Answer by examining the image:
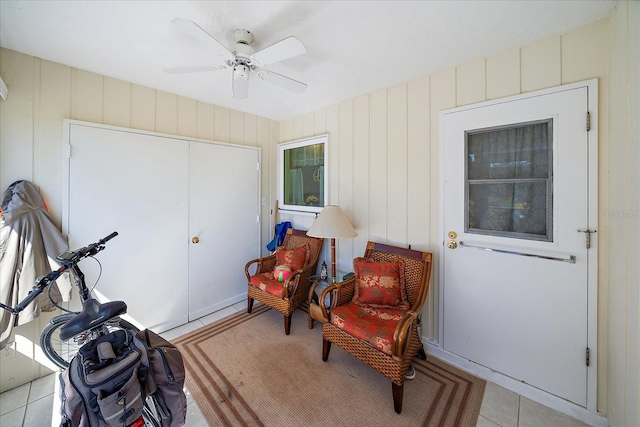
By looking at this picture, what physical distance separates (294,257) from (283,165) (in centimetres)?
142

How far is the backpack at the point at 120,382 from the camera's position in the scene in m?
0.94

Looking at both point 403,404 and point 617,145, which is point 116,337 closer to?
point 403,404

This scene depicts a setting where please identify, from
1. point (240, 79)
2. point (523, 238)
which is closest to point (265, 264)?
point (240, 79)

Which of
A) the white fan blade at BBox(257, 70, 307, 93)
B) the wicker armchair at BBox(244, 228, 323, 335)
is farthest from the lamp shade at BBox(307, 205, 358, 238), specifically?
the white fan blade at BBox(257, 70, 307, 93)

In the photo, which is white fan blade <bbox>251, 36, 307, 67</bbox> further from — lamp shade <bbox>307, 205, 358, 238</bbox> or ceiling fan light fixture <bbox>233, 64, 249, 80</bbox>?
lamp shade <bbox>307, 205, 358, 238</bbox>

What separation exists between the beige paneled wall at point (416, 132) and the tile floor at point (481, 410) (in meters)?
0.48

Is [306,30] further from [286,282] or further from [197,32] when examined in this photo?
[286,282]

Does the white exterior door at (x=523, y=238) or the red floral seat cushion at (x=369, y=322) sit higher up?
the white exterior door at (x=523, y=238)

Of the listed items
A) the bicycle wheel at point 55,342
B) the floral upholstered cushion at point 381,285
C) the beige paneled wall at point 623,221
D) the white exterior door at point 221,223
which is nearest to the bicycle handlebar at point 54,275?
the bicycle wheel at point 55,342

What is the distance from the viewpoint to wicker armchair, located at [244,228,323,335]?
2570mm

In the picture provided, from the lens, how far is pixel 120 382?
3.29 ft

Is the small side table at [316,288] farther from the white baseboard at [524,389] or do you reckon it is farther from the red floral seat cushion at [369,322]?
the white baseboard at [524,389]

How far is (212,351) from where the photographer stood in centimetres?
231

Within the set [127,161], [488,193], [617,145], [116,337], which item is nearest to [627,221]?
[617,145]
